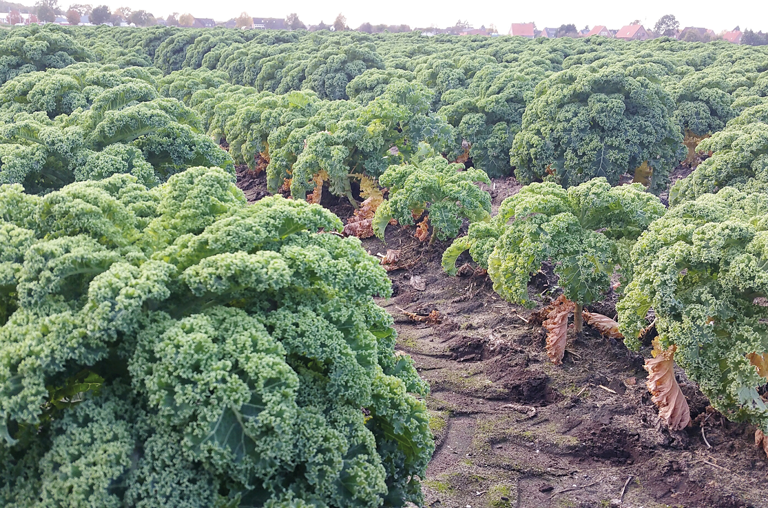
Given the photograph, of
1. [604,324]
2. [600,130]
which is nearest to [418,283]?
[604,324]

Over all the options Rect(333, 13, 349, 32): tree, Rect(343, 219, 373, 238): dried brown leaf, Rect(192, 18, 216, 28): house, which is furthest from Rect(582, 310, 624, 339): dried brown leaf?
Rect(192, 18, 216, 28): house

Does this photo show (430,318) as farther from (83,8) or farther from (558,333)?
(83,8)

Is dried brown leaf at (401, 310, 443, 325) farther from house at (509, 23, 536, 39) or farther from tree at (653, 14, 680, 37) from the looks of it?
tree at (653, 14, 680, 37)

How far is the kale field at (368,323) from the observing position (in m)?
3.44

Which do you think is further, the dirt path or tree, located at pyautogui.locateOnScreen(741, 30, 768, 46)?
tree, located at pyautogui.locateOnScreen(741, 30, 768, 46)

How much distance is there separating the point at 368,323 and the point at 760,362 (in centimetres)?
380

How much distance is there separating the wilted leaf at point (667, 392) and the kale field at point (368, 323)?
0.02 m

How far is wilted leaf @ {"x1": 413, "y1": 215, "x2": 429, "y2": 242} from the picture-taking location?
37.5ft

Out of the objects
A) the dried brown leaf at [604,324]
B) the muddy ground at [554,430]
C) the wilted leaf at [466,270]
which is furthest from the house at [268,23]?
the dried brown leaf at [604,324]

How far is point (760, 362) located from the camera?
220 inches

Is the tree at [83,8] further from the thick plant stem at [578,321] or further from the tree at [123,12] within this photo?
the thick plant stem at [578,321]

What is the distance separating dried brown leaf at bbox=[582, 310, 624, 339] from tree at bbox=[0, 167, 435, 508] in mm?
4254

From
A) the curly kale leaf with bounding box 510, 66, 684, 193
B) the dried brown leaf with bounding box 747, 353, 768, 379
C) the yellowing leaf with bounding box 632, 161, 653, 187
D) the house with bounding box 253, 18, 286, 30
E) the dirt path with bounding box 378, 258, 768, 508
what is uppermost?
the house with bounding box 253, 18, 286, 30

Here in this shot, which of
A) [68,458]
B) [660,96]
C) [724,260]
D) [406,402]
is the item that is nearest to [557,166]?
[660,96]
